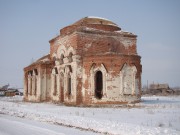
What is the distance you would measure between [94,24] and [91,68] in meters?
5.07

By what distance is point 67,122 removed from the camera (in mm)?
10891

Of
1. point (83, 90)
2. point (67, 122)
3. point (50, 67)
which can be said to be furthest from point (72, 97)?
point (67, 122)

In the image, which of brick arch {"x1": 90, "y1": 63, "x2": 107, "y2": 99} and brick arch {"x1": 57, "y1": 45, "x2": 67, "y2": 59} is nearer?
brick arch {"x1": 90, "y1": 63, "x2": 107, "y2": 99}

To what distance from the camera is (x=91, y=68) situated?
19.8 m

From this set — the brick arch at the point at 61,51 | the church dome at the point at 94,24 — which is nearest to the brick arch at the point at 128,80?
the church dome at the point at 94,24

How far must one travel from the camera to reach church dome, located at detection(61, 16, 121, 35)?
75.2ft

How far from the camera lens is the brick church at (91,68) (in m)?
19.4

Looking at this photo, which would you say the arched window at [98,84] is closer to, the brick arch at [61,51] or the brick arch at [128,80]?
the brick arch at [128,80]

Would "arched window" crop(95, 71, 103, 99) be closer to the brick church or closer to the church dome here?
the brick church

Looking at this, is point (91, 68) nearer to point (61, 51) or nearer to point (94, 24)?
point (61, 51)

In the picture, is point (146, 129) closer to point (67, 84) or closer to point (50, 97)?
point (67, 84)

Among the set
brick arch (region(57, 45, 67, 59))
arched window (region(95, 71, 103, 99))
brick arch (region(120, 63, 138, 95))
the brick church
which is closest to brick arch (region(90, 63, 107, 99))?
the brick church

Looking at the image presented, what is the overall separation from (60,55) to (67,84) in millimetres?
3240

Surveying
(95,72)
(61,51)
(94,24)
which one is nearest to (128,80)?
(95,72)
